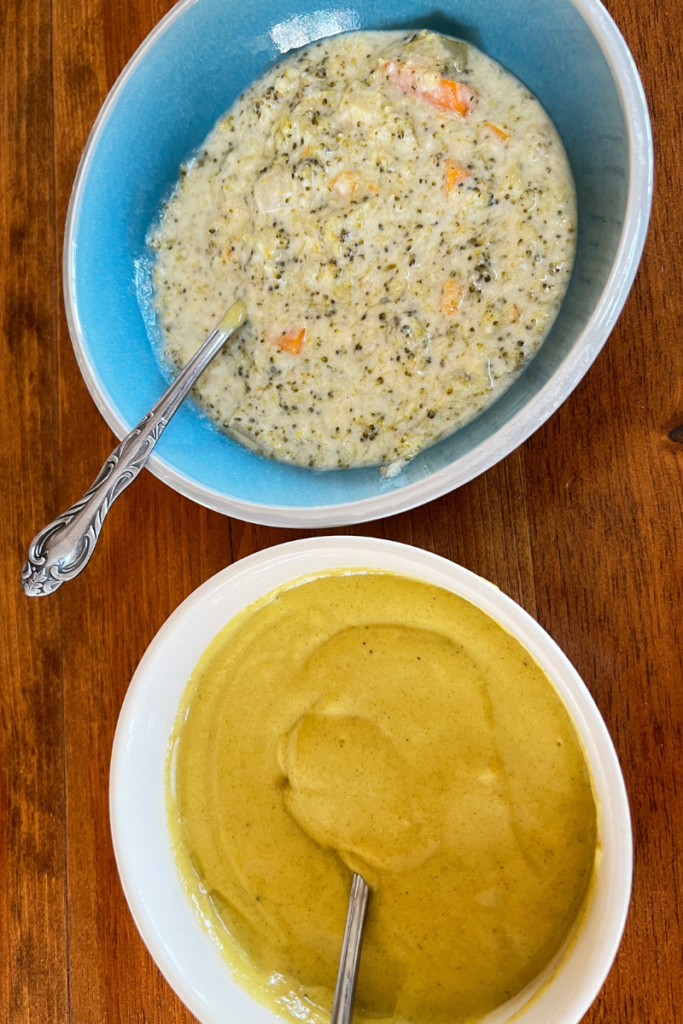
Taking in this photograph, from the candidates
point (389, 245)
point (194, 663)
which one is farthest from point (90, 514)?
point (389, 245)

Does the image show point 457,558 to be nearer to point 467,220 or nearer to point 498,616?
point 498,616

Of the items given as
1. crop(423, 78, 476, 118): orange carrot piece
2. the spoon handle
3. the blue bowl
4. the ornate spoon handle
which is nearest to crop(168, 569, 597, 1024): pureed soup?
the spoon handle

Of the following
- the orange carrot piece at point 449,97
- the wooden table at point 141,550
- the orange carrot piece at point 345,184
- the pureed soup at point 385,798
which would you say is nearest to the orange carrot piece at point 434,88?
the orange carrot piece at point 449,97

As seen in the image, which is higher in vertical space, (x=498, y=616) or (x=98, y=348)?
(x=98, y=348)

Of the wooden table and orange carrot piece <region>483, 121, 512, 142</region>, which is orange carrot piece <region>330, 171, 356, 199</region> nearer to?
orange carrot piece <region>483, 121, 512, 142</region>

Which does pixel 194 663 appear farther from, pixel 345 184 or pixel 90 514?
pixel 345 184

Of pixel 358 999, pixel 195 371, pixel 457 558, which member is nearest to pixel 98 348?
pixel 195 371
